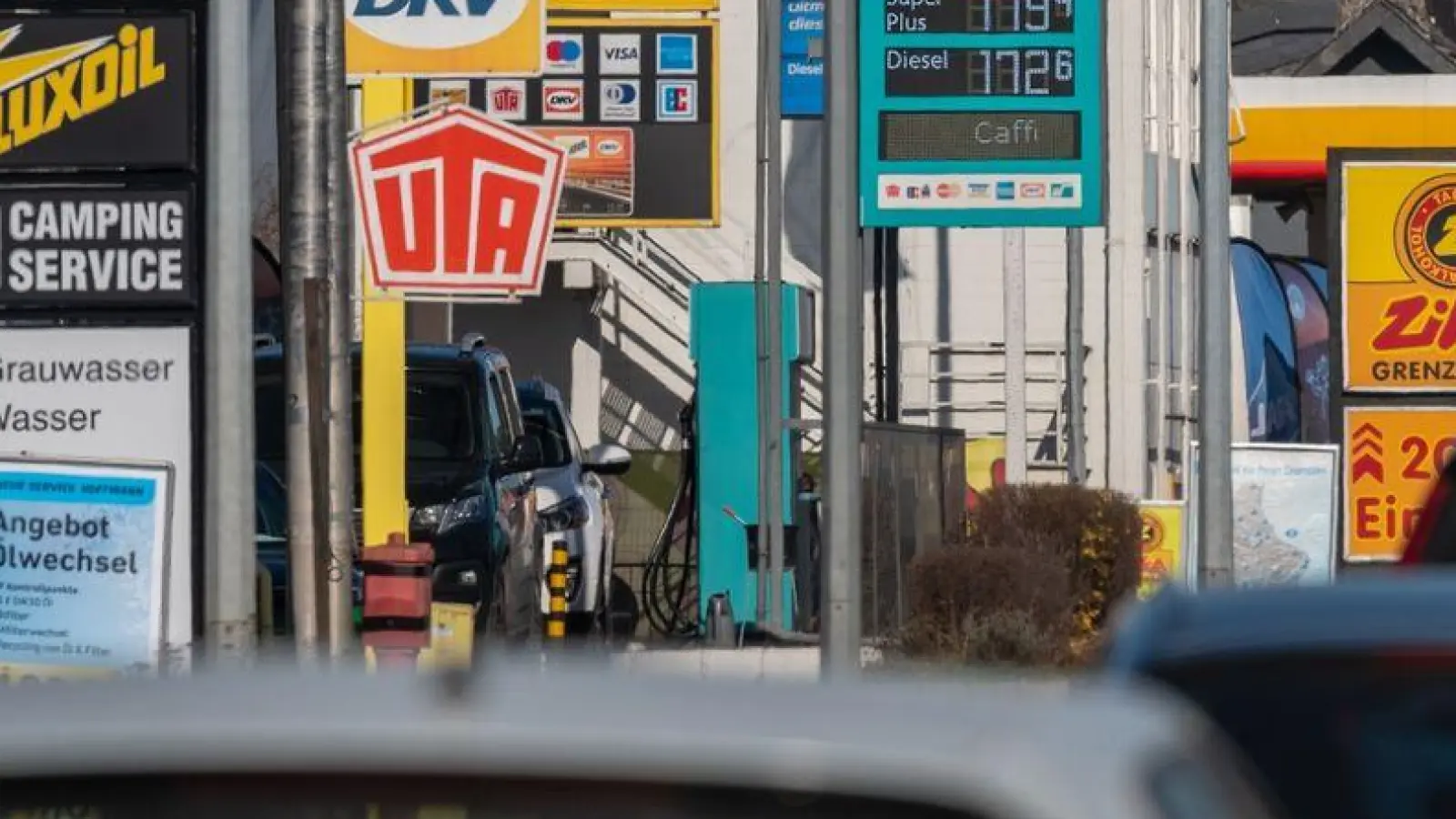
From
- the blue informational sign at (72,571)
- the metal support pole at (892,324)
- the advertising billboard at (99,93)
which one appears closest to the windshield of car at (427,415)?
the advertising billboard at (99,93)

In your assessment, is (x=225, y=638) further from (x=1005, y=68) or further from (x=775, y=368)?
(x=775, y=368)

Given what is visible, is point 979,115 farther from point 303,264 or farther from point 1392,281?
point 303,264

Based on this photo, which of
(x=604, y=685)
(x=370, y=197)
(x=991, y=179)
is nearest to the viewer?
(x=604, y=685)

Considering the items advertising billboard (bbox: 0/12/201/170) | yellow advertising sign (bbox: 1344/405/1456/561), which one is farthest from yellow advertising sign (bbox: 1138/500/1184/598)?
advertising billboard (bbox: 0/12/201/170)

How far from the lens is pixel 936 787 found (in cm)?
263

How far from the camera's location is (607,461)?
69.2 feet

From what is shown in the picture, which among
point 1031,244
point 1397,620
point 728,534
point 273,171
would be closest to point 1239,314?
point 1031,244

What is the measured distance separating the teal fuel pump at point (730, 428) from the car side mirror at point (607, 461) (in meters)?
6.72

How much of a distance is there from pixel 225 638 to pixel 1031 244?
2525cm

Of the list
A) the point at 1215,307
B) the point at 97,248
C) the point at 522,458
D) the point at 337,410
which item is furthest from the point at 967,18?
the point at 97,248

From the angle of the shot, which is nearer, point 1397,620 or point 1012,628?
point 1397,620

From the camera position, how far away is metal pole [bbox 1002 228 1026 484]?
106 ft

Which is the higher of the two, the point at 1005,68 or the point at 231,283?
the point at 1005,68

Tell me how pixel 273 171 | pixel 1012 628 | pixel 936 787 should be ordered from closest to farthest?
1. pixel 936 787
2. pixel 1012 628
3. pixel 273 171
